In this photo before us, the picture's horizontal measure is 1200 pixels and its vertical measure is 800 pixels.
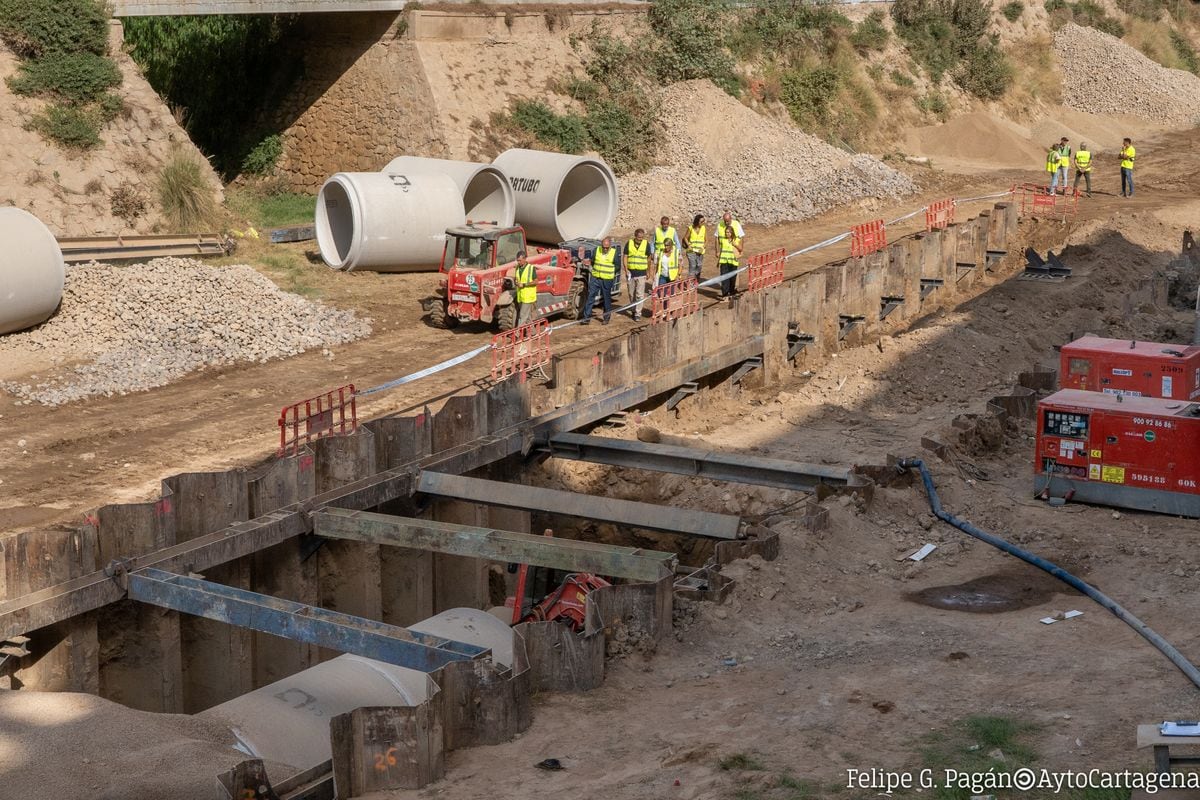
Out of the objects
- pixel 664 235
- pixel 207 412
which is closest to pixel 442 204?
pixel 664 235

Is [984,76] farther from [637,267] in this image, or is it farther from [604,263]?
[604,263]

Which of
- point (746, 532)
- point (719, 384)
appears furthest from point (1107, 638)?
point (719, 384)

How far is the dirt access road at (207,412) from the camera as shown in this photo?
17.0 m

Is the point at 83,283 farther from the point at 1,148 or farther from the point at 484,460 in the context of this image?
the point at 484,460

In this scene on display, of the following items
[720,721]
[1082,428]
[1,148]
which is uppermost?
[1,148]

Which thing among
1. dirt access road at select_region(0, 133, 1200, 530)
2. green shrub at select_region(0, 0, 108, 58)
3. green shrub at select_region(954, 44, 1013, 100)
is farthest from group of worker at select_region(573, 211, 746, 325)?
green shrub at select_region(954, 44, 1013, 100)

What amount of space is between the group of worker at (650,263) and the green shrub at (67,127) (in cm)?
1055

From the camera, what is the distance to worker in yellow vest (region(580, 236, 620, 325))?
24.4m

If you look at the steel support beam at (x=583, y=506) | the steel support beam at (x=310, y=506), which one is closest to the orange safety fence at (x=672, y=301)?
the steel support beam at (x=310, y=506)

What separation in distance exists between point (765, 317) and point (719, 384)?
1.43 metres

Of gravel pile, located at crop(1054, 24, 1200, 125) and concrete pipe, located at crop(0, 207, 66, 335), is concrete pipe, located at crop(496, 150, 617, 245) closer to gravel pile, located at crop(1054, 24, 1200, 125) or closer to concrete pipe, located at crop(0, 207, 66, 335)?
concrete pipe, located at crop(0, 207, 66, 335)

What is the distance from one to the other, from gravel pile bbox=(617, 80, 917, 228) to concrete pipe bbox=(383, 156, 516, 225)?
4.37m

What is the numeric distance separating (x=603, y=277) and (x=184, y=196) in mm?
9425

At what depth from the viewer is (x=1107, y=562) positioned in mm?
14484
